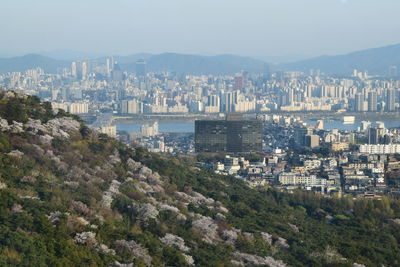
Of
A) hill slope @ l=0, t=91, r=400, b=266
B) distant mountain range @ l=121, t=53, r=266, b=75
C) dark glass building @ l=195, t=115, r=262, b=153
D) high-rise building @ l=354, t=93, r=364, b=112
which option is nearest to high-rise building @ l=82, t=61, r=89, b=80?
distant mountain range @ l=121, t=53, r=266, b=75

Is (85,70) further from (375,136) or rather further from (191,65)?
(375,136)

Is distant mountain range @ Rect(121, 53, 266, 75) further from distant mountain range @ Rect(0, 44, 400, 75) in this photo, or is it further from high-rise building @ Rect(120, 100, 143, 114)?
high-rise building @ Rect(120, 100, 143, 114)

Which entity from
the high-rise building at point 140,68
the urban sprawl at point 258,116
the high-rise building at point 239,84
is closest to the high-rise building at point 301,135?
the urban sprawl at point 258,116

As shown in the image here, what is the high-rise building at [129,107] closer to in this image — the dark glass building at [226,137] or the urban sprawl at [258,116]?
the urban sprawl at [258,116]

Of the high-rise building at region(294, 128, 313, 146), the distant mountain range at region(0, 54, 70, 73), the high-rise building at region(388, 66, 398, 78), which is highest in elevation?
the distant mountain range at region(0, 54, 70, 73)

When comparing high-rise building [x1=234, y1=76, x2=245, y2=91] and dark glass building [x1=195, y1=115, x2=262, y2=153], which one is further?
high-rise building [x1=234, y1=76, x2=245, y2=91]

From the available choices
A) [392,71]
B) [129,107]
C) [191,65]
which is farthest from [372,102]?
[191,65]
